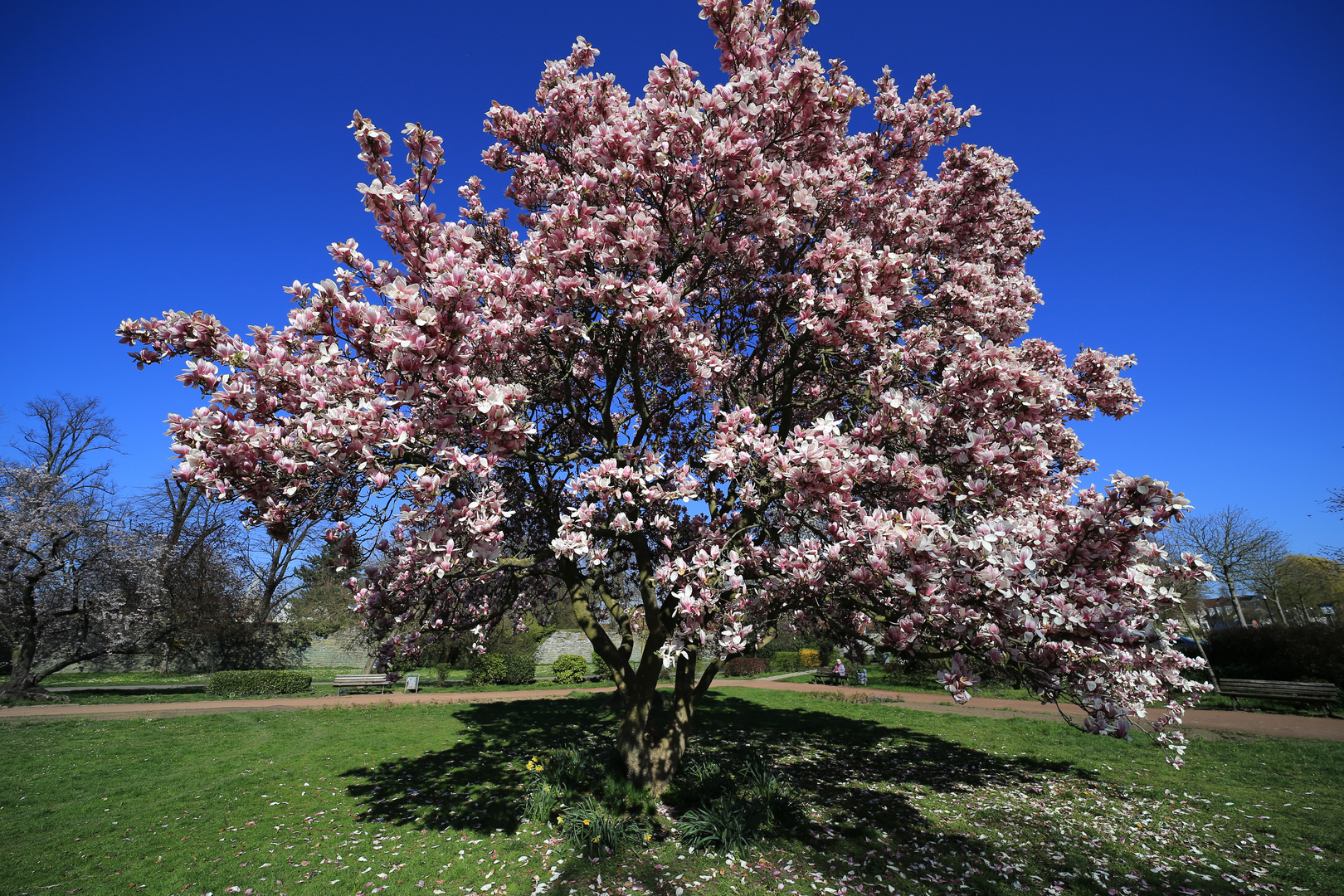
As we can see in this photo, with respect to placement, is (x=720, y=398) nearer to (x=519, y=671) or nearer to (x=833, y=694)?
(x=833, y=694)

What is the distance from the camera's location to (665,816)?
738 cm

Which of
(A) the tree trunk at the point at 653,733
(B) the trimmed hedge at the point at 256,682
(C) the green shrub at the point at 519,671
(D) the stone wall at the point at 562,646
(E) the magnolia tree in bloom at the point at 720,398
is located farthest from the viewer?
(D) the stone wall at the point at 562,646

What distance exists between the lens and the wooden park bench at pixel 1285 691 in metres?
15.2

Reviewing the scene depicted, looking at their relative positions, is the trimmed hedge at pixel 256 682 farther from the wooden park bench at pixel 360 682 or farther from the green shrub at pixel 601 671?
the green shrub at pixel 601 671

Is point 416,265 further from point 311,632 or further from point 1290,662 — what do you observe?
point 311,632

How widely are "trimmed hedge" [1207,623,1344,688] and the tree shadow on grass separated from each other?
44.2 ft

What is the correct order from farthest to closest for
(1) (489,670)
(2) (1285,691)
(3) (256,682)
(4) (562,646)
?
(4) (562,646) → (1) (489,670) → (3) (256,682) → (2) (1285,691)

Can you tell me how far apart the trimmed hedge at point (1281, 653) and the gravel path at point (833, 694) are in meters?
3.20

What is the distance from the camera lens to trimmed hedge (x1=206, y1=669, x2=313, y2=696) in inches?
830

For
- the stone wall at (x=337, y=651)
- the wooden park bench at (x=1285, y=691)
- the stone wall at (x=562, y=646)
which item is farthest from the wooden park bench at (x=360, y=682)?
the wooden park bench at (x=1285, y=691)

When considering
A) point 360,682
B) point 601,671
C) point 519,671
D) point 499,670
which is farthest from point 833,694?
point 360,682

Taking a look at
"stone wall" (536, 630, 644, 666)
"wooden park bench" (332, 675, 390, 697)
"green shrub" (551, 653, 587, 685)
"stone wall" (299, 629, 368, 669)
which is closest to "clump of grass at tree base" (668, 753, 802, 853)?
"wooden park bench" (332, 675, 390, 697)

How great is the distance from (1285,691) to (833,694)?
42.0 ft

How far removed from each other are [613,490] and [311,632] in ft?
130
